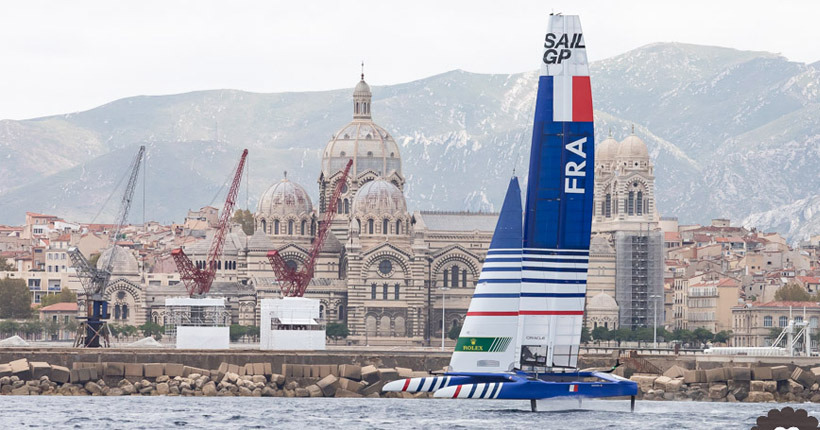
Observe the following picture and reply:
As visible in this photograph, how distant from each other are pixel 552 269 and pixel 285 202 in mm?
95323

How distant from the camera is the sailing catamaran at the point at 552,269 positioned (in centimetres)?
5950

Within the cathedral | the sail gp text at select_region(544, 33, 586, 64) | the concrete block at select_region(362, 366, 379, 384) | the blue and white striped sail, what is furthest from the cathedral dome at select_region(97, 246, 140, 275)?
the sail gp text at select_region(544, 33, 586, 64)

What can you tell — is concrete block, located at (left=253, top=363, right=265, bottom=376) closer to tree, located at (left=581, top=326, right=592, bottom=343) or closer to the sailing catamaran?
the sailing catamaran

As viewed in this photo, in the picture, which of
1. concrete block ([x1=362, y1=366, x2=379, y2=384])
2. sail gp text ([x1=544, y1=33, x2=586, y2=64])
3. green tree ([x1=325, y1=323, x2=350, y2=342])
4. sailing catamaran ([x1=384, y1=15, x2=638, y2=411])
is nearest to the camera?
sailing catamaran ([x1=384, y1=15, x2=638, y2=411])

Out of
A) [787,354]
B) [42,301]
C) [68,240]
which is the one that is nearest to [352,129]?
[42,301]

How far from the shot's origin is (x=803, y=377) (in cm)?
8231

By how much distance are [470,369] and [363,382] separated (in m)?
23.0

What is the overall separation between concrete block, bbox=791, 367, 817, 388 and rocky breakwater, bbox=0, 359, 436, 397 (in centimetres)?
1550

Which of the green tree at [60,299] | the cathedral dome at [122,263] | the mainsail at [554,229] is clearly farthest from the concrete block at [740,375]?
the green tree at [60,299]

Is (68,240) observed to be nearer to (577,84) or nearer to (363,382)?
(363,382)

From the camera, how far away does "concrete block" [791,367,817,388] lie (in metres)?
82.0

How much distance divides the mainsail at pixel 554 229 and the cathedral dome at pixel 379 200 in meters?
88.6

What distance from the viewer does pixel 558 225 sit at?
197 ft

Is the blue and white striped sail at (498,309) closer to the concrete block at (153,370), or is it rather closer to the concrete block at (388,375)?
the concrete block at (388,375)
